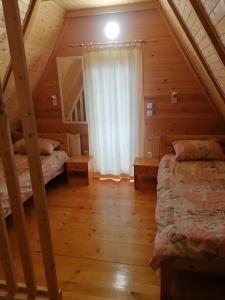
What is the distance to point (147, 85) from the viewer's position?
3719 millimetres

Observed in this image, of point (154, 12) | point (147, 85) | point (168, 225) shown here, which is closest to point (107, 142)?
point (147, 85)

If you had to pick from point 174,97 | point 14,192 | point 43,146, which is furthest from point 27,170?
point 174,97

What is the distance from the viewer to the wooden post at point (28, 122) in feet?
4.10

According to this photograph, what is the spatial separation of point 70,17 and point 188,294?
12.0ft

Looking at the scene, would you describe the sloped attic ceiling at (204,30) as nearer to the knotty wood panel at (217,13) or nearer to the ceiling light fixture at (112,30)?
the knotty wood panel at (217,13)

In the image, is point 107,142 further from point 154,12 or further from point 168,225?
point 168,225

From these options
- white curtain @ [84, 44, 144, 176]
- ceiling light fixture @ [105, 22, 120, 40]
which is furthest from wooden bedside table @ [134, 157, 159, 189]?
ceiling light fixture @ [105, 22, 120, 40]

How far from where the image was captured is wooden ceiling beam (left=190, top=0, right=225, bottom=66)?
5.07 ft

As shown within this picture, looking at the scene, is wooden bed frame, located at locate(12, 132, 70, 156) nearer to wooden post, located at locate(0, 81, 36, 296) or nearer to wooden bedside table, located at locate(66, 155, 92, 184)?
wooden bedside table, located at locate(66, 155, 92, 184)

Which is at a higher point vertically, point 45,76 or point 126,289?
point 45,76

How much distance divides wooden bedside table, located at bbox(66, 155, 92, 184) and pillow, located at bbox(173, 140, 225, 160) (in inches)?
54.7

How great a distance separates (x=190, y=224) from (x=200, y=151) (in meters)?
1.61

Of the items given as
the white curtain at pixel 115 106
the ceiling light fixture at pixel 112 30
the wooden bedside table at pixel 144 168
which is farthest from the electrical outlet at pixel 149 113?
the ceiling light fixture at pixel 112 30

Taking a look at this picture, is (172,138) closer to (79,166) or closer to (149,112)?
(149,112)
